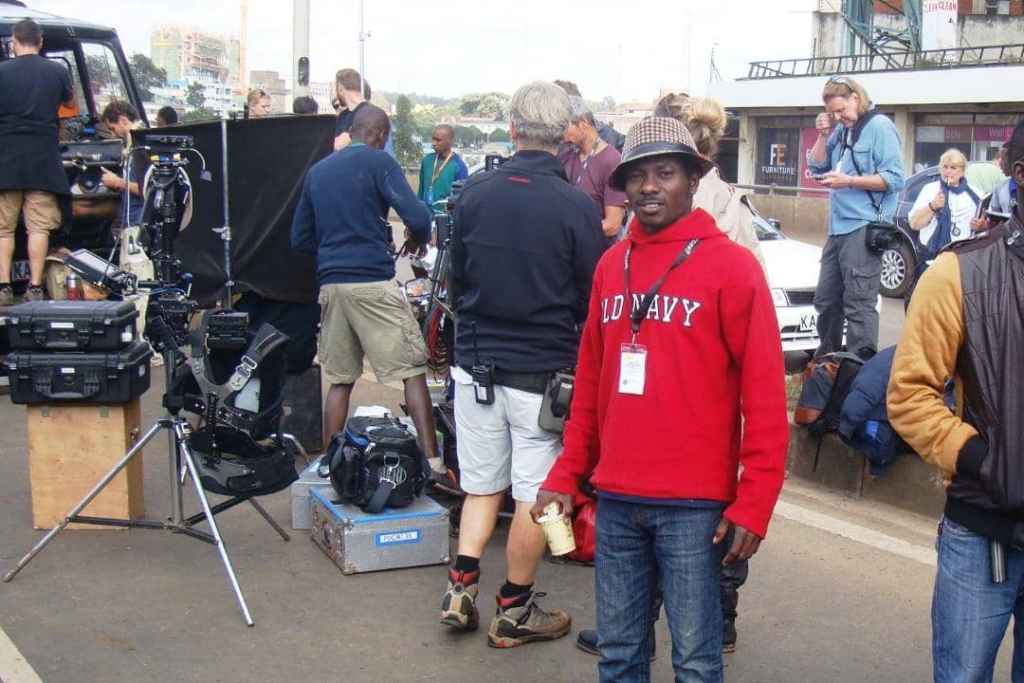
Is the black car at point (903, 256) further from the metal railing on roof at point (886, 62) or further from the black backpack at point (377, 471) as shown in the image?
the metal railing on roof at point (886, 62)

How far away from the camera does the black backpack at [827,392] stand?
21.1 ft

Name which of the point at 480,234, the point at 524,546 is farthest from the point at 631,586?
the point at 480,234

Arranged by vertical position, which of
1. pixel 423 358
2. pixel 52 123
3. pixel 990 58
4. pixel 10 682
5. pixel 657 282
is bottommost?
pixel 10 682

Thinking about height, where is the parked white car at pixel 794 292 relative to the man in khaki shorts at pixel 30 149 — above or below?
below

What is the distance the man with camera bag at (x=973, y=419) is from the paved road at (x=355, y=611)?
57.1 inches

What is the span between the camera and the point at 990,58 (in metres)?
38.2

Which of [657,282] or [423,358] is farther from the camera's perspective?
[423,358]

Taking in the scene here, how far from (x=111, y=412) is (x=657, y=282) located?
366cm

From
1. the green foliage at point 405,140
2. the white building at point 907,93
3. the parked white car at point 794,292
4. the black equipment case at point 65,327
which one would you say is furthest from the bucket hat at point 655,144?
the green foliage at point 405,140

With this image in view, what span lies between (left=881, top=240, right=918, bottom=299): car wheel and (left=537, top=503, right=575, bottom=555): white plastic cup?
461 inches

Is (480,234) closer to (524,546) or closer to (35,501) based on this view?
(524,546)

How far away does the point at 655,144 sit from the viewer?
3225 mm

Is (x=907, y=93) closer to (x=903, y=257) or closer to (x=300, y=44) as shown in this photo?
(x=903, y=257)

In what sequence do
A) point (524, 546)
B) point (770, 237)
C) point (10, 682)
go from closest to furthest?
point (10, 682)
point (524, 546)
point (770, 237)
